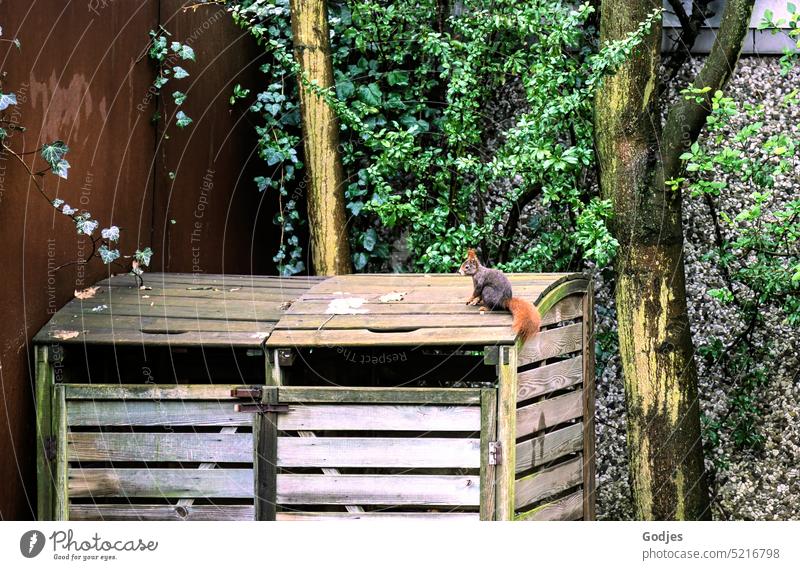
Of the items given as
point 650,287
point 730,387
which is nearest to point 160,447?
point 650,287

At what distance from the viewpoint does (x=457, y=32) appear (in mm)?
5883

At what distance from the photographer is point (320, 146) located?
5.56 meters

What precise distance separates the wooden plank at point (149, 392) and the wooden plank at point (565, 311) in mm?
1444

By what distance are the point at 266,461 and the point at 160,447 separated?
1.46 ft

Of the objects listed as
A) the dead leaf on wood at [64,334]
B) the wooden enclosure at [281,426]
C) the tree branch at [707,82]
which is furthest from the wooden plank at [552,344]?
the dead leaf on wood at [64,334]

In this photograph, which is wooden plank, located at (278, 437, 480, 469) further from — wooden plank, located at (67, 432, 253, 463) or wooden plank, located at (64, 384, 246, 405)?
wooden plank, located at (64, 384, 246, 405)

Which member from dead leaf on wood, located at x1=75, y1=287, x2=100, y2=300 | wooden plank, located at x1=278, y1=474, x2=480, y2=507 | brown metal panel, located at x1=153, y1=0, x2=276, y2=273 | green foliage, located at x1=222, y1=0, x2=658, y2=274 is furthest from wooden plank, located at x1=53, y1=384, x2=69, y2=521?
green foliage, located at x1=222, y1=0, x2=658, y2=274

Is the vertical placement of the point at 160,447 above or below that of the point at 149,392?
below

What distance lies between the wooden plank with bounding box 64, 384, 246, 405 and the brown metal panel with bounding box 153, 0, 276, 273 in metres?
1.35

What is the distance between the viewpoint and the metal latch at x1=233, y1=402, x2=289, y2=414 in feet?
12.7

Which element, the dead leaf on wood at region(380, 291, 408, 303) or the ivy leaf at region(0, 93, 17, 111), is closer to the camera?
the ivy leaf at region(0, 93, 17, 111)

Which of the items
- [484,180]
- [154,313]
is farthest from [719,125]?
[154,313]

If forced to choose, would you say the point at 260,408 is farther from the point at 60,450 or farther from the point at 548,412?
the point at 548,412

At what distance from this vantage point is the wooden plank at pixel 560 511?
13.9 feet
